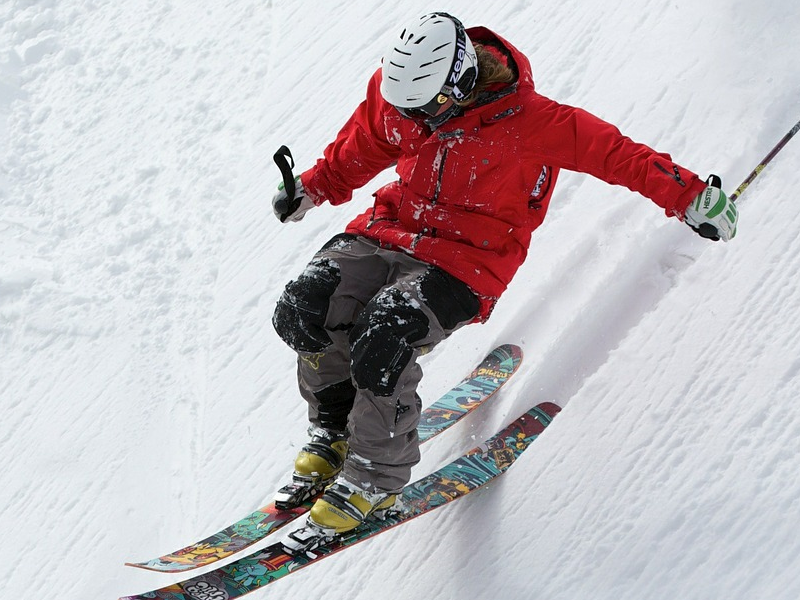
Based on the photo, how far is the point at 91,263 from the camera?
22.9 ft

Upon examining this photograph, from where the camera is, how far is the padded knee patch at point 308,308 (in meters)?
3.60

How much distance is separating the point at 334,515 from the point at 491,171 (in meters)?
1.44

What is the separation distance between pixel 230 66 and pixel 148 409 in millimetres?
4132

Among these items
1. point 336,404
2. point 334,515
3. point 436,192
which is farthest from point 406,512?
point 436,192

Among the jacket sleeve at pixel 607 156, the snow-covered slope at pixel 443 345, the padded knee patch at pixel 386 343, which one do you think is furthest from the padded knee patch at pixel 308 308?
the snow-covered slope at pixel 443 345

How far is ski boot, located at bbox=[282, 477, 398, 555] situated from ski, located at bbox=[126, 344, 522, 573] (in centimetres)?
24

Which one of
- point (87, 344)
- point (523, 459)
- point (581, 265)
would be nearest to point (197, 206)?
point (87, 344)

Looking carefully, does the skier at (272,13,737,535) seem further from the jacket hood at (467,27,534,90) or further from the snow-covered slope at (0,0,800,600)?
the snow-covered slope at (0,0,800,600)

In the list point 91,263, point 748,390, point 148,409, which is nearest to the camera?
point 748,390

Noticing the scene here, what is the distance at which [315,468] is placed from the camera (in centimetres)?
382

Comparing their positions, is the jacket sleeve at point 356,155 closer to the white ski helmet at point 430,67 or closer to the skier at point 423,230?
the skier at point 423,230

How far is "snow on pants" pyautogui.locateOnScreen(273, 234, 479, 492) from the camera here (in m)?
3.42

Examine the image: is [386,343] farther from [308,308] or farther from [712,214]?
[712,214]

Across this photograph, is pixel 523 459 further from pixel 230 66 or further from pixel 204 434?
pixel 230 66
